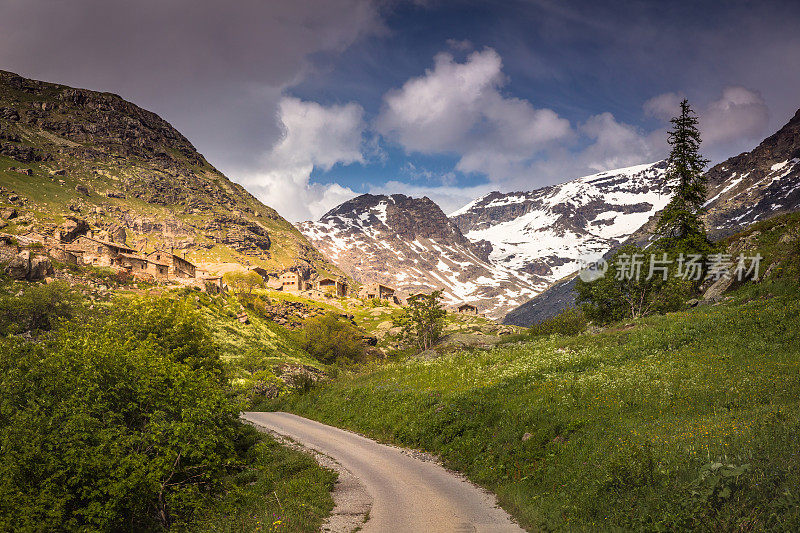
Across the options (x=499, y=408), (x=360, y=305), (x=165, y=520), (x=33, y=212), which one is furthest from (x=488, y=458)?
(x=33, y=212)

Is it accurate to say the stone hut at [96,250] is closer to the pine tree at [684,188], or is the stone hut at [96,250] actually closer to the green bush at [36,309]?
the green bush at [36,309]

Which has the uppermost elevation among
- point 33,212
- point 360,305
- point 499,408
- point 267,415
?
point 33,212

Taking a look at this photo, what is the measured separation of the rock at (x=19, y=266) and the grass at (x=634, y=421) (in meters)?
53.8

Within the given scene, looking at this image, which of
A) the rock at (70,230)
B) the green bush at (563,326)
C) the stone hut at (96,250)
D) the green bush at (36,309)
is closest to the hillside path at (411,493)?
the green bush at (563,326)

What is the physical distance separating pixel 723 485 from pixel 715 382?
9.90 meters

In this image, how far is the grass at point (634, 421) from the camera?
9.49m

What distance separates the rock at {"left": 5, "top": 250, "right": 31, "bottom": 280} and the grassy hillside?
173 ft

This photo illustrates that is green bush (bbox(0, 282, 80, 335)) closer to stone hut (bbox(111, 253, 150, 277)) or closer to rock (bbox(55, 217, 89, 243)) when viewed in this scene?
stone hut (bbox(111, 253, 150, 277))

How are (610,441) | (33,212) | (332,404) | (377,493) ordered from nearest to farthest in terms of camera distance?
(610,441)
(377,493)
(332,404)
(33,212)

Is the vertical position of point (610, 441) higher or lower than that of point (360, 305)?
lower

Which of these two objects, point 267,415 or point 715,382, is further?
point 267,415

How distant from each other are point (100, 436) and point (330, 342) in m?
71.8

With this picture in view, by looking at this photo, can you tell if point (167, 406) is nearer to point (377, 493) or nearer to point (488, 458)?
point (377, 493)

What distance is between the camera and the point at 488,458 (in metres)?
18.5
